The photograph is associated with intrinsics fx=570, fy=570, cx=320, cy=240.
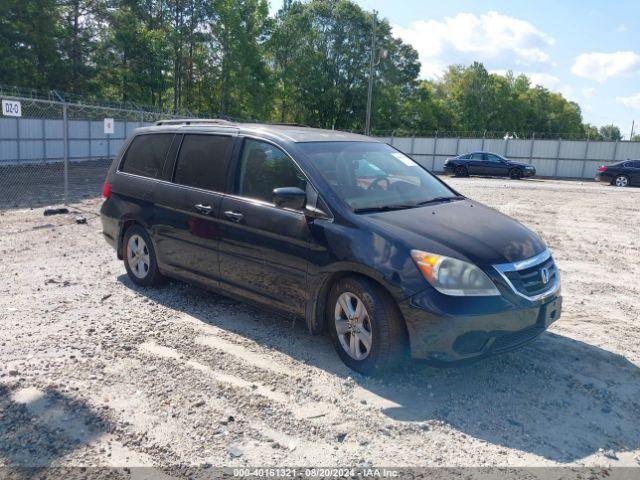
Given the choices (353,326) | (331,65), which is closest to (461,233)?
(353,326)

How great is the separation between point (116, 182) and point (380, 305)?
390 centimetres

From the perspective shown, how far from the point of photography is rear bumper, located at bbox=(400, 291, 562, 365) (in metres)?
3.80

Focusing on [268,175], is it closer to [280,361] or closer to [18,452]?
[280,361]

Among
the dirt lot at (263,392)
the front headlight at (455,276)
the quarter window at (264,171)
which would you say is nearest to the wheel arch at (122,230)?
the dirt lot at (263,392)

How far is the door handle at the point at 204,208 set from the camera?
526 centimetres

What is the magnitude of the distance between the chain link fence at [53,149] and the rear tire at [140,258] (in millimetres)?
5944

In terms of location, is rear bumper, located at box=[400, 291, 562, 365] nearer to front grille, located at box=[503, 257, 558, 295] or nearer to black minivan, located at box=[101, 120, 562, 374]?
black minivan, located at box=[101, 120, 562, 374]

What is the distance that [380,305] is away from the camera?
4.02 meters

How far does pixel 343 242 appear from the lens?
4.24 m

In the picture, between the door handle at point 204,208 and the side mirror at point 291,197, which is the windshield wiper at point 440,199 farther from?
the door handle at point 204,208

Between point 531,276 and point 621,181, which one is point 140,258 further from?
point 621,181

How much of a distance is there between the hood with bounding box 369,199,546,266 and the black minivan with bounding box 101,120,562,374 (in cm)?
1

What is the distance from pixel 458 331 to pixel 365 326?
70 cm

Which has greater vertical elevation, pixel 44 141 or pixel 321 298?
pixel 44 141
